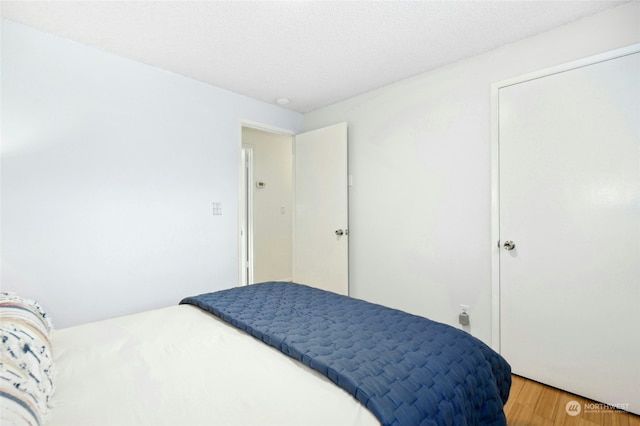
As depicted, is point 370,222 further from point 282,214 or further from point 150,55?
point 150,55

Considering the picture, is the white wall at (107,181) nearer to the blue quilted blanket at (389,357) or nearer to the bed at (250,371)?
the bed at (250,371)

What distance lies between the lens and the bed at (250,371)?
823 mm

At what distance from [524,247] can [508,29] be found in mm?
1454

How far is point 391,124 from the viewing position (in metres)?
2.82

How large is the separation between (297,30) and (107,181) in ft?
5.66

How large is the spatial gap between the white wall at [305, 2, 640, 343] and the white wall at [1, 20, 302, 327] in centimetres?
136

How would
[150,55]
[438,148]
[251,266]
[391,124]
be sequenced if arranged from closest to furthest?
Result: [150,55], [438,148], [391,124], [251,266]

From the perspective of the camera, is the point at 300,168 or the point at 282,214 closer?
the point at 300,168

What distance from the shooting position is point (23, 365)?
845mm

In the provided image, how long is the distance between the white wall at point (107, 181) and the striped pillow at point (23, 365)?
1.01 m

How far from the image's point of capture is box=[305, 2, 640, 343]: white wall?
81.2 inches

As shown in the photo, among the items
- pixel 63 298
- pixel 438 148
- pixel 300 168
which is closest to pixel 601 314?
pixel 438 148

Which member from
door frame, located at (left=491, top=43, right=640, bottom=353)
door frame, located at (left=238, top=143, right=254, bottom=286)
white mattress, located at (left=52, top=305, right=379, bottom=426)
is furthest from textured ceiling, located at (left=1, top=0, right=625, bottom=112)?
white mattress, located at (left=52, top=305, right=379, bottom=426)

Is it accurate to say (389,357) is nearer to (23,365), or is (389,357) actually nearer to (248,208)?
(23,365)
